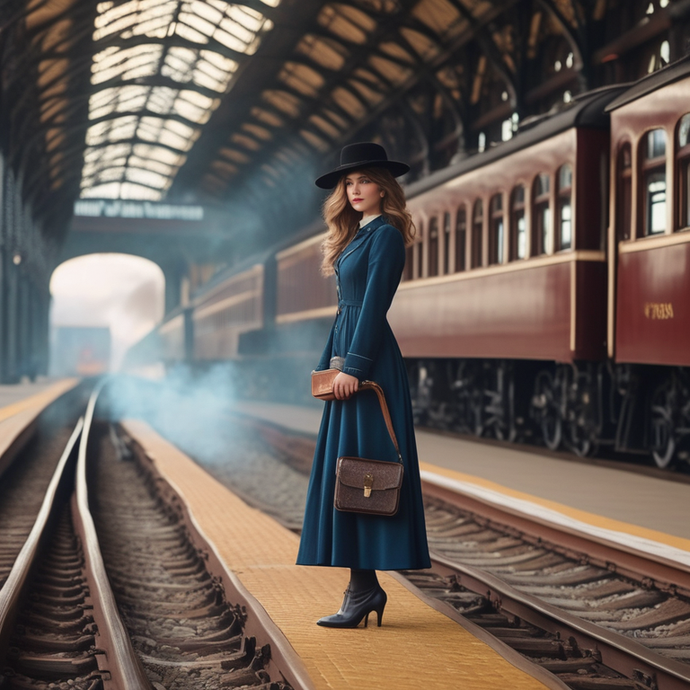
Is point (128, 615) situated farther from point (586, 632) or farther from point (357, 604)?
point (586, 632)

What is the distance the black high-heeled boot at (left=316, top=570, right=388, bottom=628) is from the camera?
3836 millimetres

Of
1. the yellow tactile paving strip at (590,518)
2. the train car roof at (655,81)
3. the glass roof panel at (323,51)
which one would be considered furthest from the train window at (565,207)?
the glass roof panel at (323,51)

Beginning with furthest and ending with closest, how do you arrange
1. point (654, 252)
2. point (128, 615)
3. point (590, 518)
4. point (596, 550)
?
point (654, 252) < point (590, 518) < point (596, 550) < point (128, 615)

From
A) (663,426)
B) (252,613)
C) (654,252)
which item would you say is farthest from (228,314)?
(252,613)

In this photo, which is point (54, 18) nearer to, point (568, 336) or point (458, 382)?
point (458, 382)

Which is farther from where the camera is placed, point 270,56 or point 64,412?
point 64,412

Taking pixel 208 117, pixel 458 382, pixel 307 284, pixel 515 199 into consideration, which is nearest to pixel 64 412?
pixel 307 284

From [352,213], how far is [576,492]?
4.46 meters

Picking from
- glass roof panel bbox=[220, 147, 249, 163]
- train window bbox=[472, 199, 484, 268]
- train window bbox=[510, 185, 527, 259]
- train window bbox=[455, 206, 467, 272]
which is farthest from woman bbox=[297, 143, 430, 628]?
glass roof panel bbox=[220, 147, 249, 163]

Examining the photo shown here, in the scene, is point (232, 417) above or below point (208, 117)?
below

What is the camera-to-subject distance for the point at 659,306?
812cm

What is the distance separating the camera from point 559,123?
9.63 meters

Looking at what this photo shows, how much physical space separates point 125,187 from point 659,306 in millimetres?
47634

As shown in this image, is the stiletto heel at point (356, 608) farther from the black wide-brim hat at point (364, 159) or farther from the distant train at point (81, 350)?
the distant train at point (81, 350)
